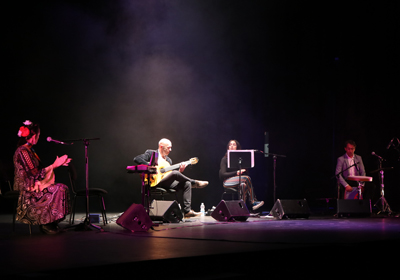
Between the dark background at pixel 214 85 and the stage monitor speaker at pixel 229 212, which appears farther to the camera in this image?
the dark background at pixel 214 85

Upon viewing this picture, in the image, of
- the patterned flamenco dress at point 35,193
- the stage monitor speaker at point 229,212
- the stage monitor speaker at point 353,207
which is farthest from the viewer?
the stage monitor speaker at point 353,207

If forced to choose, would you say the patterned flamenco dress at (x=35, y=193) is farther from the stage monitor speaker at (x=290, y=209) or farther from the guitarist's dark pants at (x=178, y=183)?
the stage monitor speaker at (x=290, y=209)

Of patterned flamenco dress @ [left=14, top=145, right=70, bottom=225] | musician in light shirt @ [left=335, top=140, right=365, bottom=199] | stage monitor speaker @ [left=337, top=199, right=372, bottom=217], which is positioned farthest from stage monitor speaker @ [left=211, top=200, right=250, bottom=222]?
patterned flamenco dress @ [left=14, top=145, right=70, bottom=225]

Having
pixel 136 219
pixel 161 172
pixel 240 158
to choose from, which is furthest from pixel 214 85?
pixel 136 219

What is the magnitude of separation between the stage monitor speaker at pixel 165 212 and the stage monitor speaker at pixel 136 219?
109cm

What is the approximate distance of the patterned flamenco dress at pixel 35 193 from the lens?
16.1 feet

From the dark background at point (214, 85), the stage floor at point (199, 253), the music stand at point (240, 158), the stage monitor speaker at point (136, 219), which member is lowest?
the stage floor at point (199, 253)

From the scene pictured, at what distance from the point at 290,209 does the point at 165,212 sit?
198cm

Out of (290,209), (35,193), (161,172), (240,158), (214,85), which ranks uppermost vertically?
(214,85)

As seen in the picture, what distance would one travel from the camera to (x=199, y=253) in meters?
3.50

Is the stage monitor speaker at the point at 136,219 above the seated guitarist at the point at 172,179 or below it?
below

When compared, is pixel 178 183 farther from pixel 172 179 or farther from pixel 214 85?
pixel 214 85

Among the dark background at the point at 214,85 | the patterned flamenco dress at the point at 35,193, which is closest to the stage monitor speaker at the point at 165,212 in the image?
the patterned flamenco dress at the point at 35,193

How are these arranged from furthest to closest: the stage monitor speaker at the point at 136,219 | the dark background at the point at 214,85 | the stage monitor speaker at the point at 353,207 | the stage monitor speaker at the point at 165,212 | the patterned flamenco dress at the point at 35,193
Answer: the dark background at the point at 214,85, the stage monitor speaker at the point at 353,207, the stage monitor speaker at the point at 165,212, the stage monitor speaker at the point at 136,219, the patterned flamenco dress at the point at 35,193
